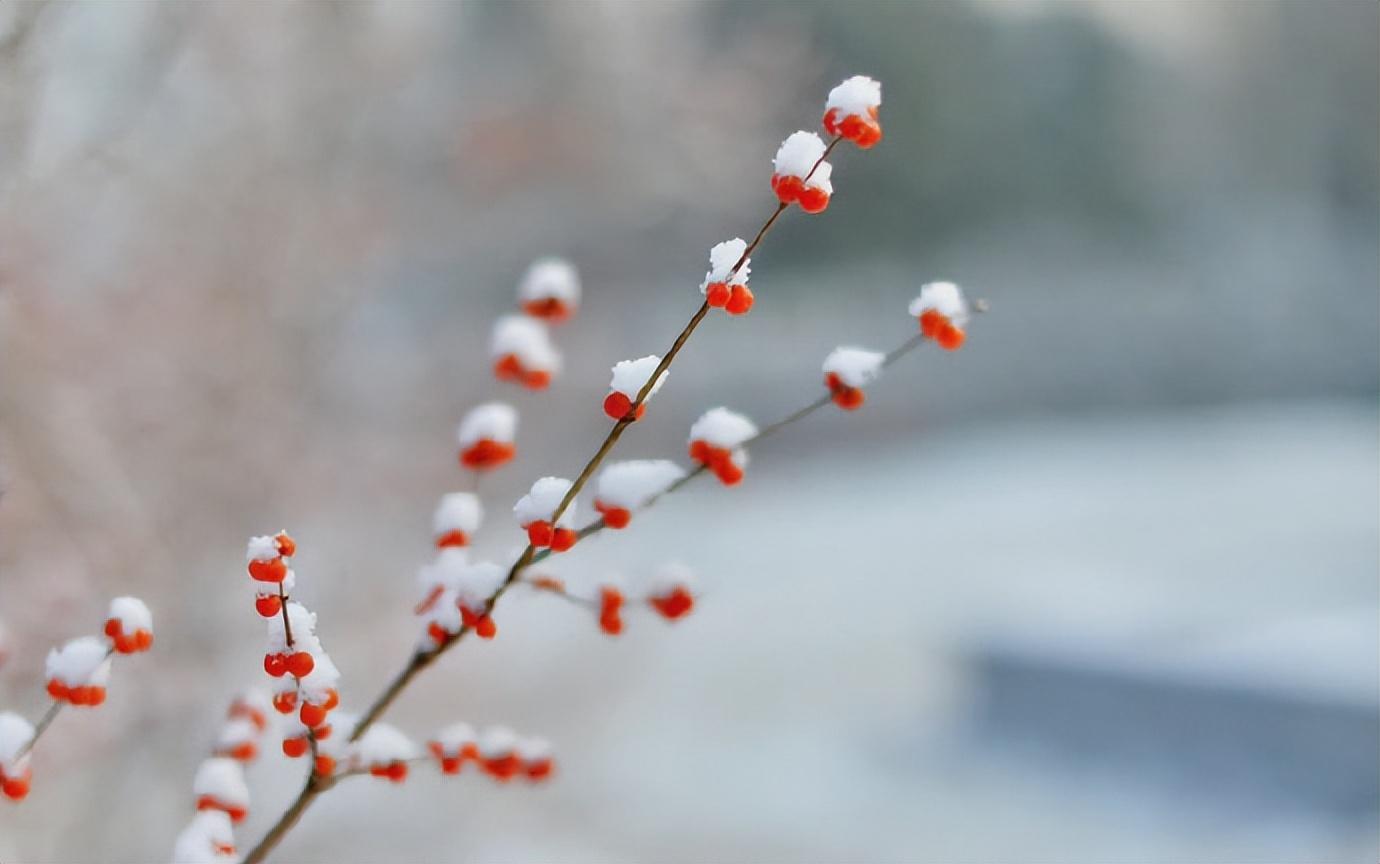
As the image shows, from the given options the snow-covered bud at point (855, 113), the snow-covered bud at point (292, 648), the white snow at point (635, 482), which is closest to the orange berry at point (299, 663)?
the snow-covered bud at point (292, 648)

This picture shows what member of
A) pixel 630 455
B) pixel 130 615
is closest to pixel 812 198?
pixel 130 615

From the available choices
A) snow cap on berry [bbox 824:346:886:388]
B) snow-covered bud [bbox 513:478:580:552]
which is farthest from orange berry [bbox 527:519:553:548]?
snow cap on berry [bbox 824:346:886:388]

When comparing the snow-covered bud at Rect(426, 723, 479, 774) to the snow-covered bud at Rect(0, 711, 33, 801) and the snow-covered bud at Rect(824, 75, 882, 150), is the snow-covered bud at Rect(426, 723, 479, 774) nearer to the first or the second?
the snow-covered bud at Rect(0, 711, 33, 801)

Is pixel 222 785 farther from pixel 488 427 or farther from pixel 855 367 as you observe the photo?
pixel 855 367

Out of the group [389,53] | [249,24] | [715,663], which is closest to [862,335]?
[715,663]

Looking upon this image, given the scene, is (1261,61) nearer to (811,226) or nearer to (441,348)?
(811,226)
